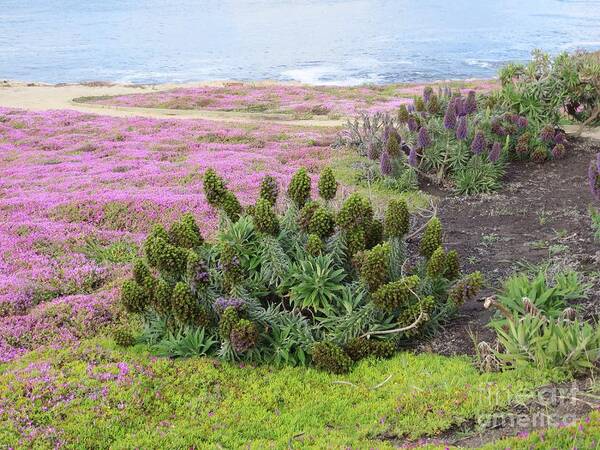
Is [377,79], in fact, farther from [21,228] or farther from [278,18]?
[278,18]

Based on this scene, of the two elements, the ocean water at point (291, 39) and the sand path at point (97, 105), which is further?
the ocean water at point (291, 39)

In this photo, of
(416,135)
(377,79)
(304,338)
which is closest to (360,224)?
(304,338)

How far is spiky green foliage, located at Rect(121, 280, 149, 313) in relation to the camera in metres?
6.64

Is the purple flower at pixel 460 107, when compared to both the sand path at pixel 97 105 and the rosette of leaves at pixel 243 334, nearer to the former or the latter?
the sand path at pixel 97 105

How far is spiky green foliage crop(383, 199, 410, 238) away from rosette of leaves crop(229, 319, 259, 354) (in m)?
2.01

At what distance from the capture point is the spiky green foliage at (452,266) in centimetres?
691

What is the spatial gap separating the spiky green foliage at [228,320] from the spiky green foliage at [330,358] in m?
0.88

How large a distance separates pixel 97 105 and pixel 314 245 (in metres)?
26.6

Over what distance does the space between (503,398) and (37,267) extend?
7.56m

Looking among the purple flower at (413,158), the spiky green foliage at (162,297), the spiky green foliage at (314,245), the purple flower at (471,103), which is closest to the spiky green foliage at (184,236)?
the spiky green foliage at (162,297)

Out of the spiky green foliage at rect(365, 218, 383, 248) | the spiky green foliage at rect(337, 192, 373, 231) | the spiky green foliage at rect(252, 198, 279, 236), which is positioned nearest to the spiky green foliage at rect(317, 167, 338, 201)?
the spiky green foliage at rect(337, 192, 373, 231)

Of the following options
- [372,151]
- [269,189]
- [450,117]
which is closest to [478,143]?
[450,117]

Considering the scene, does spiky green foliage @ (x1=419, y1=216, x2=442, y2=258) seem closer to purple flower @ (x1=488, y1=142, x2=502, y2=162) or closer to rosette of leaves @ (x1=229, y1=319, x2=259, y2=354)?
rosette of leaves @ (x1=229, y1=319, x2=259, y2=354)

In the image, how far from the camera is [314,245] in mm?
6750
